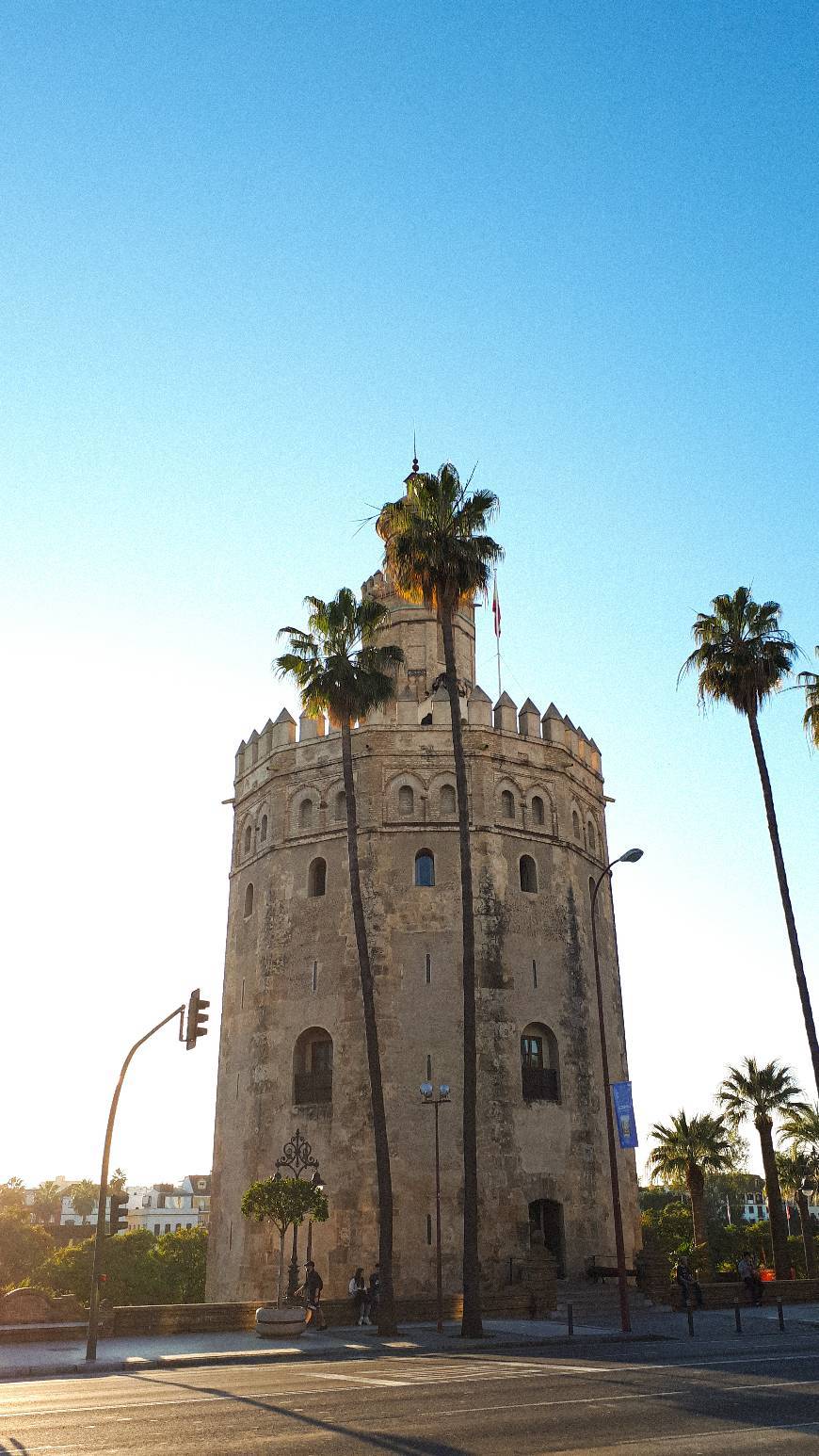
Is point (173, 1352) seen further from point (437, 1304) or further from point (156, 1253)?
point (156, 1253)

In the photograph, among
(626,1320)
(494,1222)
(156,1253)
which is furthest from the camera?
(156,1253)

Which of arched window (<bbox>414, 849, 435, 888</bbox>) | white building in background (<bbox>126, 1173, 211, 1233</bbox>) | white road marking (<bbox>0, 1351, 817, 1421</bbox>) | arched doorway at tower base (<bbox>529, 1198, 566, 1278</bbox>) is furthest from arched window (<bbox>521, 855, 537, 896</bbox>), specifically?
white building in background (<bbox>126, 1173, 211, 1233</bbox>)

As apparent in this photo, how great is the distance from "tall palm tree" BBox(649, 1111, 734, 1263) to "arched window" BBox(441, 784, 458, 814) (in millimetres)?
19780

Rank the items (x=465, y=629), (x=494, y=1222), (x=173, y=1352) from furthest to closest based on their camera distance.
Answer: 1. (x=465, y=629)
2. (x=494, y=1222)
3. (x=173, y=1352)

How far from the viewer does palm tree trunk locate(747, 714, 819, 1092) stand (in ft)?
Result: 98.7

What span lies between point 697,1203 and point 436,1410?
35863 millimetres

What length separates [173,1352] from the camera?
20.9m

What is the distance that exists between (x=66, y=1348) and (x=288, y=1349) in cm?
459

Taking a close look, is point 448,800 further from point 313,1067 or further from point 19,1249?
point 19,1249

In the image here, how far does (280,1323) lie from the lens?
2356 cm

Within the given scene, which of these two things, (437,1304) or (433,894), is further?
(433,894)

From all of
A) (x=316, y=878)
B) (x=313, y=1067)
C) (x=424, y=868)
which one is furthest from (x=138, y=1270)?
(x=424, y=868)

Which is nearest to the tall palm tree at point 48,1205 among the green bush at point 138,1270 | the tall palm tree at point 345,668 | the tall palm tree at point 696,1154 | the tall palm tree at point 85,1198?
the tall palm tree at point 85,1198

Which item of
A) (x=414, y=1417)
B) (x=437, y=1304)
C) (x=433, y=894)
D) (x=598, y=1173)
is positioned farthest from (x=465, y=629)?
(x=414, y=1417)
